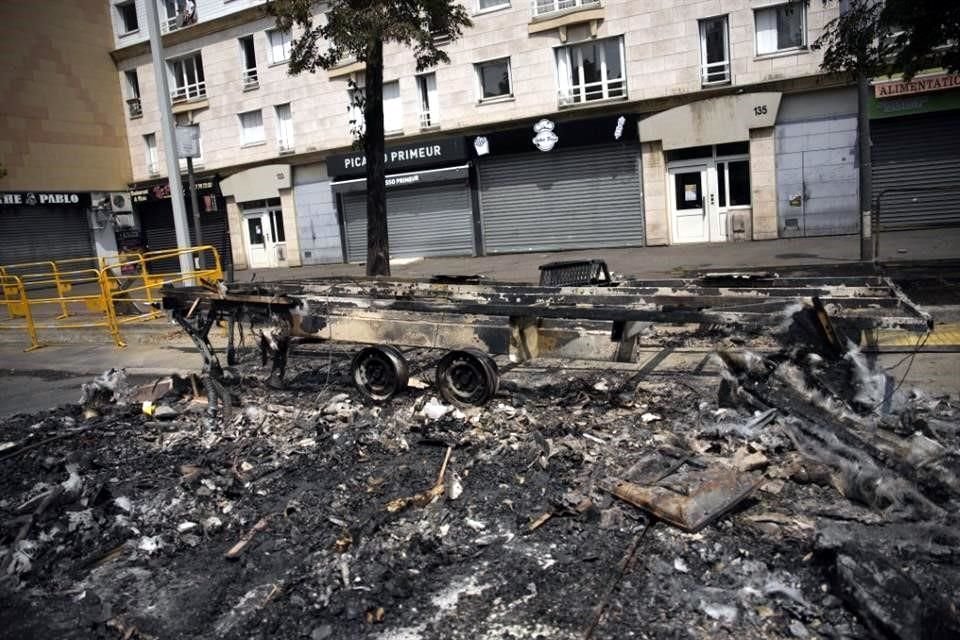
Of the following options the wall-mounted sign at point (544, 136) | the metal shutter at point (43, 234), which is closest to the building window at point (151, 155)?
the metal shutter at point (43, 234)

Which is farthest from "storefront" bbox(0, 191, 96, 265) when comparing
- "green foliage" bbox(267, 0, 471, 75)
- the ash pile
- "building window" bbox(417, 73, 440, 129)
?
the ash pile

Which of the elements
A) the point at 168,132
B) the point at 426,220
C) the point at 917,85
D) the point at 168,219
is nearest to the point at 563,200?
the point at 426,220

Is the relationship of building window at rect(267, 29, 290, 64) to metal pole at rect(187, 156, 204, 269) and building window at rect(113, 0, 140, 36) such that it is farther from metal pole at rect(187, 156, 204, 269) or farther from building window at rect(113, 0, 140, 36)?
metal pole at rect(187, 156, 204, 269)

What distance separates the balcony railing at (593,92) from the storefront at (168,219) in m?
15.0

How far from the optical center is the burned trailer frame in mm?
5145

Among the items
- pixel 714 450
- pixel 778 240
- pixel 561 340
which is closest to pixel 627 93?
pixel 778 240

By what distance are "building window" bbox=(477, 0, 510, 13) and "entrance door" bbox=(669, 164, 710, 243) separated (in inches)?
289

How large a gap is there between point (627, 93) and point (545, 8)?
378 cm

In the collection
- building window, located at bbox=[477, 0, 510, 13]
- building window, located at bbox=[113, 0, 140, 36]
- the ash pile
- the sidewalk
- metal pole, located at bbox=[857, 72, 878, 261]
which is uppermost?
building window, located at bbox=[113, 0, 140, 36]

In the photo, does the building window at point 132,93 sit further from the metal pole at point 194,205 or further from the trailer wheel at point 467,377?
the trailer wheel at point 467,377

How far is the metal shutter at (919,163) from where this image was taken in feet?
60.1

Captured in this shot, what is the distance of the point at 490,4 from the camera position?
22.3m

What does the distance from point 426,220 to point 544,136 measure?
520cm

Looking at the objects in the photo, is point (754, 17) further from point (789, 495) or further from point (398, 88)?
point (789, 495)
